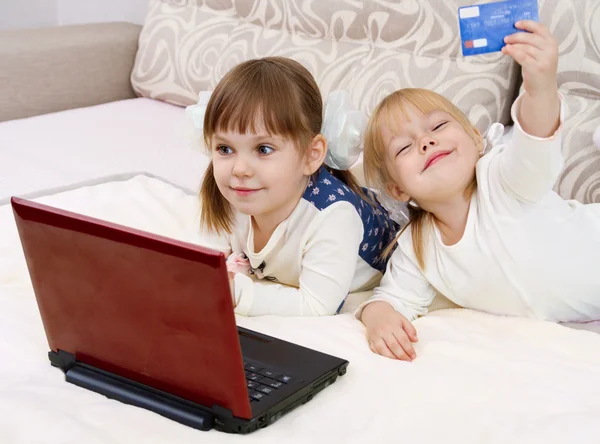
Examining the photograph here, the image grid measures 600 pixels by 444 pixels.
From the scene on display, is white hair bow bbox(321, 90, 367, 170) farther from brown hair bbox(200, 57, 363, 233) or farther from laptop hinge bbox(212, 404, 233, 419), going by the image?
laptop hinge bbox(212, 404, 233, 419)

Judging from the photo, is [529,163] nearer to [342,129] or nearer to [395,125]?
[395,125]

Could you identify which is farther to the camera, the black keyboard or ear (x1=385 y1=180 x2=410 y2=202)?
ear (x1=385 y1=180 x2=410 y2=202)

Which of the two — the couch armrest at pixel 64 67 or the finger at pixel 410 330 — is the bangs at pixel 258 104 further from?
the couch armrest at pixel 64 67

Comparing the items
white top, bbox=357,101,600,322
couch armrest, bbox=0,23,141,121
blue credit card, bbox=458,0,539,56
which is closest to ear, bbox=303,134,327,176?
white top, bbox=357,101,600,322

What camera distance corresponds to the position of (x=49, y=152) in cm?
190

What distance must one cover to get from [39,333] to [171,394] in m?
0.29

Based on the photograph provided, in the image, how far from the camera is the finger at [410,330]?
3.71 ft

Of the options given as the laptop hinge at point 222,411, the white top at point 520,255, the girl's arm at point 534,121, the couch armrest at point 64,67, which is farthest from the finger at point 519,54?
the couch armrest at point 64,67

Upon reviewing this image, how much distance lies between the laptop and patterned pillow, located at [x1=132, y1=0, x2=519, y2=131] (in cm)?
88

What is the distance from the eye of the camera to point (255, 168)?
1.20m

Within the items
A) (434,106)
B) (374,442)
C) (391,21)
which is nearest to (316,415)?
(374,442)

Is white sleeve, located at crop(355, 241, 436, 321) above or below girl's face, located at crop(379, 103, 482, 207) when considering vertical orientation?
below

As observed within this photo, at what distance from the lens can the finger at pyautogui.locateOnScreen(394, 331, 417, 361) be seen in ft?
3.57

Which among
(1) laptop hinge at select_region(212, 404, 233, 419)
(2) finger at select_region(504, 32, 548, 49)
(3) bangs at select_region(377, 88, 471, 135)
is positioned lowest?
(1) laptop hinge at select_region(212, 404, 233, 419)
